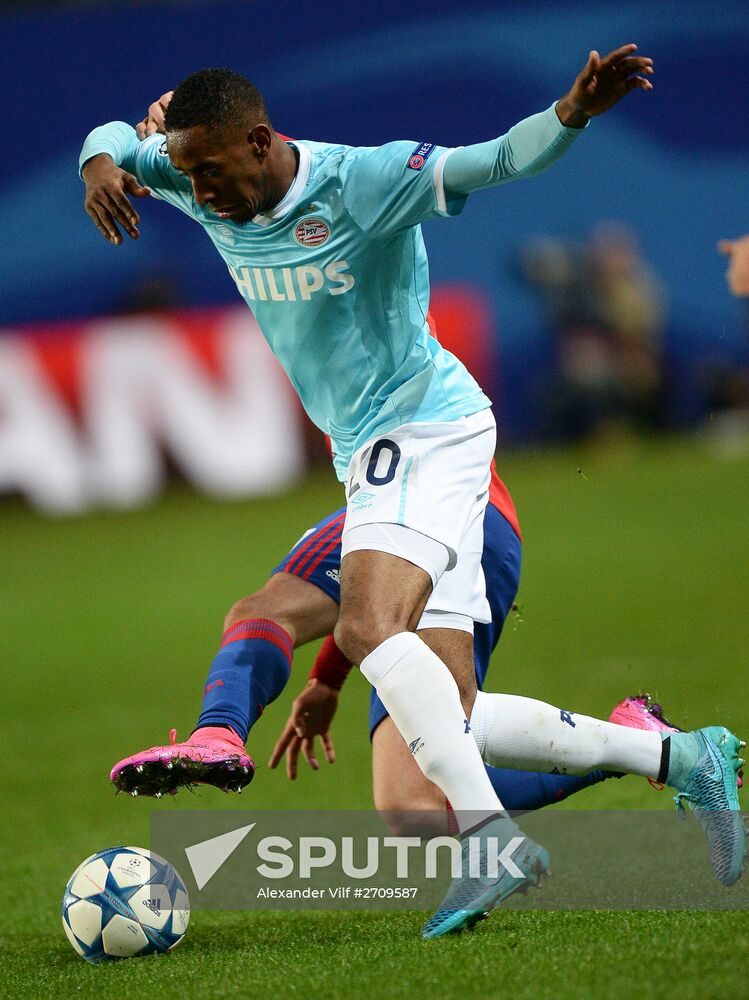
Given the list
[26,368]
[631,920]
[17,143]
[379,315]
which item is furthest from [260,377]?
[631,920]

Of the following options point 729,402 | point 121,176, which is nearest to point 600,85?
point 121,176

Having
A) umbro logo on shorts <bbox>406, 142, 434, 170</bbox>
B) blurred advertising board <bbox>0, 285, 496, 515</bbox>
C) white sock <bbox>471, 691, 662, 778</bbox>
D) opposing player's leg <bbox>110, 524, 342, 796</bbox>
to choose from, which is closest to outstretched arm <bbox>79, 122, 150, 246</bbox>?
umbro logo on shorts <bbox>406, 142, 434, 170</bbox>

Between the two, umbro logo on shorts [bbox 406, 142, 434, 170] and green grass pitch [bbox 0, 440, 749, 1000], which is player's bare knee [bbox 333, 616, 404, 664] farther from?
umbro logo on shorts [bbox 406, 142, 434, 170]

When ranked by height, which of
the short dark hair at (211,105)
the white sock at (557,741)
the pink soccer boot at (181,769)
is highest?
the short dark hair at (211,105)

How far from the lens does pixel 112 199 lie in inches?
159

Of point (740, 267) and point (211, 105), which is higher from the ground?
point (211, 105)

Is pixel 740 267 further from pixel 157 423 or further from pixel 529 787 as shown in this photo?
pixel 157 423

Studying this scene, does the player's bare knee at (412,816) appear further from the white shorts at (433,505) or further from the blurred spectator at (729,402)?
the blurred spectator at (729,402)

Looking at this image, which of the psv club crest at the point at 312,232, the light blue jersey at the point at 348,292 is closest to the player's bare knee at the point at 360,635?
the light blue jersey at the point at 348,292

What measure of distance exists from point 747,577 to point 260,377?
19.5 feet

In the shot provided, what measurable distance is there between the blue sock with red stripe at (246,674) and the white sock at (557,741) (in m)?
0.58

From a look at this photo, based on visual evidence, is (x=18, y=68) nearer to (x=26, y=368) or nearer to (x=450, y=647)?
(x=26, y=368)

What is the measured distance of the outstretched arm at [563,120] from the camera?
11.1 ft

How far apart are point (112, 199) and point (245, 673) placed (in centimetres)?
137
